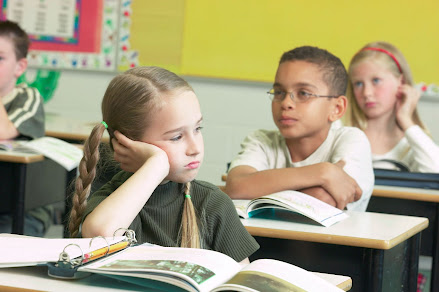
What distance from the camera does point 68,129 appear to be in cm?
362

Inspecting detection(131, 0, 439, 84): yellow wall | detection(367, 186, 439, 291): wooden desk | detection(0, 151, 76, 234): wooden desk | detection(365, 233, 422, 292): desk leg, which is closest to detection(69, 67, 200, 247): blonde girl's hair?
detection(365, 233, 422, 292): desk leg

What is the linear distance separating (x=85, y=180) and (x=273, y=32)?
288 centimetres

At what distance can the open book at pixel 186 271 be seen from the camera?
0.94 meters

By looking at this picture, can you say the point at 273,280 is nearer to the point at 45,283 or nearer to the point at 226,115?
the point at 45,283

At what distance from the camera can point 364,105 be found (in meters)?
3.08

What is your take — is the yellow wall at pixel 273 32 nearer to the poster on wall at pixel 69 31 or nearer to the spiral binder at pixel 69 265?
the poster on wall at pixel 69 31

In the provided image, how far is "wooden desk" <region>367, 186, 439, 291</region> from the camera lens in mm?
2281

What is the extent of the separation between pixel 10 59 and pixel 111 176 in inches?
74.4

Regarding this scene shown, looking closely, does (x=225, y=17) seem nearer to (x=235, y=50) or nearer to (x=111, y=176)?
(x=235, y=50)

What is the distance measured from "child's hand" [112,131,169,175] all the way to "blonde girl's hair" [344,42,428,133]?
177 cm

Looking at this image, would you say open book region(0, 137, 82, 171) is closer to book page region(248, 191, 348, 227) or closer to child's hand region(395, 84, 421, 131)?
book page region(248, 191, 348, 227)

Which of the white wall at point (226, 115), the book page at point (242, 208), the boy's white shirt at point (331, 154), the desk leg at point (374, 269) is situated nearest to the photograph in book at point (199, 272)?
the desk leg at point (374, 269)

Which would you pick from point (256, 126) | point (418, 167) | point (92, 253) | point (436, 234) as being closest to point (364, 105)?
point (418, 167)

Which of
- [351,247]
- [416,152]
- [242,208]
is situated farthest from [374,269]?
[416,152]
